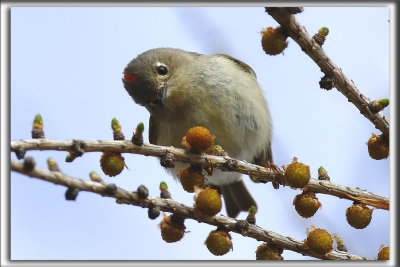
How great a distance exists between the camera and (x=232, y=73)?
16.2 feet

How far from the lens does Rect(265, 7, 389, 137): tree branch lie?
107 inches

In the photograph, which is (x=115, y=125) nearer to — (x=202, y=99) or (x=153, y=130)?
(x=202, y=99)

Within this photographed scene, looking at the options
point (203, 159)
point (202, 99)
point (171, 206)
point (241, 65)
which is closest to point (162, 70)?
point (202, 99)

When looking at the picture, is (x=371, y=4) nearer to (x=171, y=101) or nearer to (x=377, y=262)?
(x=377, y=262)

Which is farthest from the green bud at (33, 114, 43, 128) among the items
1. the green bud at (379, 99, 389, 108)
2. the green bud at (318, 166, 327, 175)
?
the green bud at (379, 99, 389, 108)

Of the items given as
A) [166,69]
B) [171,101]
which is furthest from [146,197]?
[166,69]

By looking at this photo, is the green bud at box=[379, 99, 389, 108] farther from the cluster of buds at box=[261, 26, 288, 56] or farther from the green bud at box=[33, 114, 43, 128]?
the green bud at box=[33, 114, 43, 128]

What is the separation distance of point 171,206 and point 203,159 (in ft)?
1.81

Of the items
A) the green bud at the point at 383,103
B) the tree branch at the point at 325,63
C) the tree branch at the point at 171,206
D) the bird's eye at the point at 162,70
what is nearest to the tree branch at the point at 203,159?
the tree branch at the point at 171,206

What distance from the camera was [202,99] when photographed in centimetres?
470

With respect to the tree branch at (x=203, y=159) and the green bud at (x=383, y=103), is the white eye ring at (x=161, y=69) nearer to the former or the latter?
the tree branch at (x=203, y=159)

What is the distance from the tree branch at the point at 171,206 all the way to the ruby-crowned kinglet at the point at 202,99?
1953 mm

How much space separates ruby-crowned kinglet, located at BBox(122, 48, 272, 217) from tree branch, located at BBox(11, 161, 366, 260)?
1953 mm
